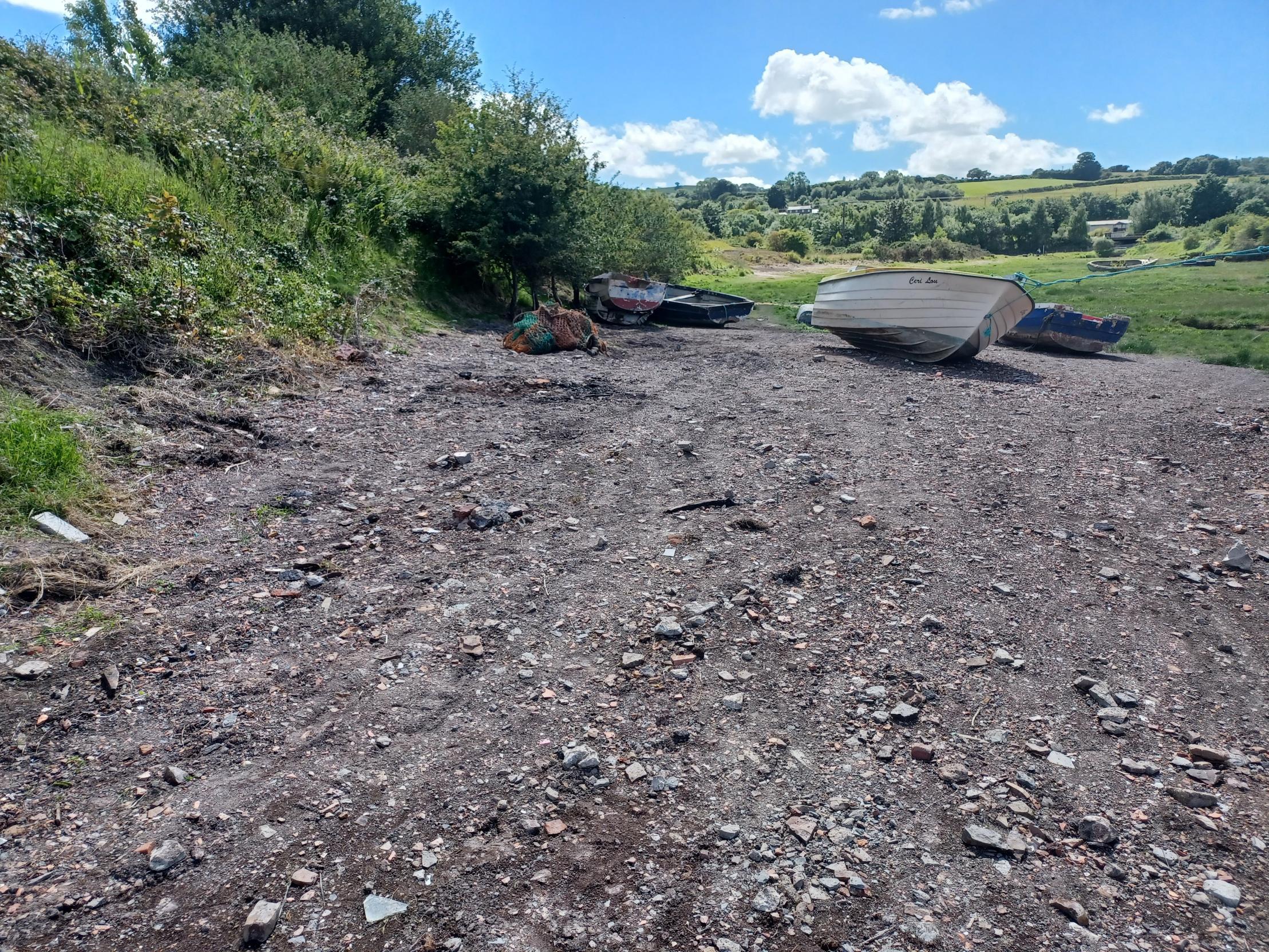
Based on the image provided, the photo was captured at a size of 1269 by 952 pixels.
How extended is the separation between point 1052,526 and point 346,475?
570 cm

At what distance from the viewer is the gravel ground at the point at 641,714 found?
249 centimetres

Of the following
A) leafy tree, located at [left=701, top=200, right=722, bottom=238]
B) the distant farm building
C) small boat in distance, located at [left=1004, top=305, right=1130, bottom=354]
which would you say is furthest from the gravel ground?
the distant farm building

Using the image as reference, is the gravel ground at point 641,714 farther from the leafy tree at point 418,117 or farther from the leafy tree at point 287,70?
the leafy tree at point 418,117

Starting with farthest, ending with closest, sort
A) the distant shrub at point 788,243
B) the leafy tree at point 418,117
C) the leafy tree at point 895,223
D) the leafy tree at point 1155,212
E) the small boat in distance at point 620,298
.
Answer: the leafy tree at point 895,223 < the leafy tree at point 1155,212 < the distant shrub at point 788,243 < the leafy tree at point 418,117 < the small boat in distance at point 620,298

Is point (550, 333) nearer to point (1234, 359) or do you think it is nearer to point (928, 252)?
point (1234, 359)

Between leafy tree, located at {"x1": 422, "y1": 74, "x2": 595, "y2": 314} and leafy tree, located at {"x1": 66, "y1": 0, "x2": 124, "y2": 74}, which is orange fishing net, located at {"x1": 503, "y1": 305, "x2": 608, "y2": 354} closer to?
leafy tree, located at {"x1": 422, "y1": 74, "x2": 595, "y2": 314}

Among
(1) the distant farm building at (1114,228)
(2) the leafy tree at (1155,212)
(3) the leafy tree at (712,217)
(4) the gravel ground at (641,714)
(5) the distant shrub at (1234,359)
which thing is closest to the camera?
(4) the gravel ground at (641,714)

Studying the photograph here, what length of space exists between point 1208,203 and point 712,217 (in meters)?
39.7

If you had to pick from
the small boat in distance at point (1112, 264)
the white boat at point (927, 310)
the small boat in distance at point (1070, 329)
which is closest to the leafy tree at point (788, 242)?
the small boat in distance at point (1112, 264)

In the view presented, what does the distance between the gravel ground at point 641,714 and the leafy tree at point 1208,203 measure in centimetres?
6246

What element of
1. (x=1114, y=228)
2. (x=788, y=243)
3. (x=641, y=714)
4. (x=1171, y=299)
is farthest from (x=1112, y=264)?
(x=641, y=714)

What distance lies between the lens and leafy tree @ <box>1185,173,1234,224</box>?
53.4 meters

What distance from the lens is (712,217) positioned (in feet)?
236

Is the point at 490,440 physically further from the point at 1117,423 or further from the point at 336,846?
the point at 1117,423
